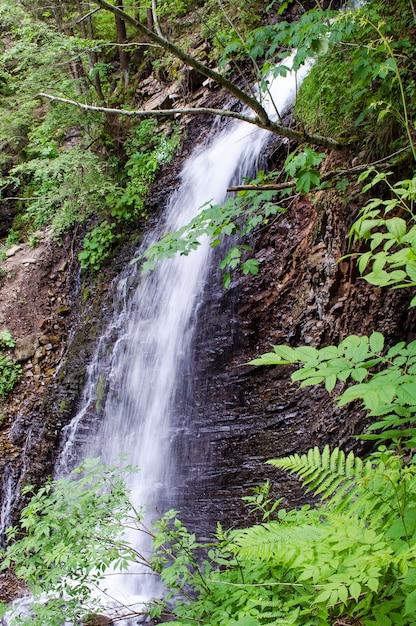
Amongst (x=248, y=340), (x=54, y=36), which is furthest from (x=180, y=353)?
(x=54, y=36)

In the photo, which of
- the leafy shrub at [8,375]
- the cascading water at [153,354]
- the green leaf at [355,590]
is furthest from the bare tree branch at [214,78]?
the leafy shrub at [8,375]

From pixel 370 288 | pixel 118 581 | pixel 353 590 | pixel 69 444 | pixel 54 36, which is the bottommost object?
pixel 118 581

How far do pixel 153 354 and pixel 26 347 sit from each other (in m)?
3.17

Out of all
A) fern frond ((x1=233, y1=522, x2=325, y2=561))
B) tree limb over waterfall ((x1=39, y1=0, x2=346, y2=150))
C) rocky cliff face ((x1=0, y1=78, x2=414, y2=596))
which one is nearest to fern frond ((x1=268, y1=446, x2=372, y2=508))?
fern frond ((x1=233, y1=522, x2=325, y2=561))

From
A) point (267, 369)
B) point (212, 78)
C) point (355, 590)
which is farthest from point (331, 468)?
point (267, 369)

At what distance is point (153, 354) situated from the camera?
5664 millimetres

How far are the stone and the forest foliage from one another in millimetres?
4934

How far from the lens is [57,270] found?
27.6 ft

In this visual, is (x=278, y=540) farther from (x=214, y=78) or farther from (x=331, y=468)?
(x=214, y=78)

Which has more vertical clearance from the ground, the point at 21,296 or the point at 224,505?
the point at 21,296

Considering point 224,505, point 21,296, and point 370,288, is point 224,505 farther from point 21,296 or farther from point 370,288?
point 21,296

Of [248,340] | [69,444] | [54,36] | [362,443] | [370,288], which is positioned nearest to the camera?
[362,443]

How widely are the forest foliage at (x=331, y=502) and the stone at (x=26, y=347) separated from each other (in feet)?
Result: 16.2

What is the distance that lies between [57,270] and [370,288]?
6.60m
